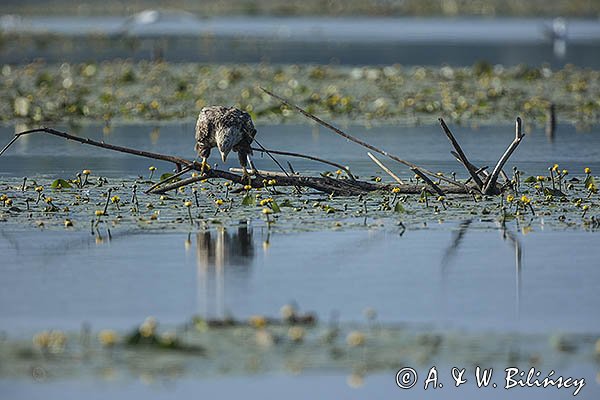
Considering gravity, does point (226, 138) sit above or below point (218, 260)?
above

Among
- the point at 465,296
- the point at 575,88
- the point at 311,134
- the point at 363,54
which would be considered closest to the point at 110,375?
the point at 465,296

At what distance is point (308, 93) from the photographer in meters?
20.5

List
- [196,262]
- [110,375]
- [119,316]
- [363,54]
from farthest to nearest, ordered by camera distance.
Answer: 1. [363,54]
2. [196,262]
3. [119,316]
4. [110,375]

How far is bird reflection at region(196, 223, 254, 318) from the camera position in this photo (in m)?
6.95

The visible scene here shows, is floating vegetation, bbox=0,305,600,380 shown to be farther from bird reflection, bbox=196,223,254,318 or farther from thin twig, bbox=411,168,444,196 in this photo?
thin twig, bbox=411,168,444,196

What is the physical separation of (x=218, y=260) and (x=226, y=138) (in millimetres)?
2392

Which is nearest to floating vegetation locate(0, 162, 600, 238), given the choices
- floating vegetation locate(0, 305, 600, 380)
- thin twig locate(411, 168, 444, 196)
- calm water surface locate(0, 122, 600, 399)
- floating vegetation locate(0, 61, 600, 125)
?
thin twig locate(411, 168, 444, 196)

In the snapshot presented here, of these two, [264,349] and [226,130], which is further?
[226,130]

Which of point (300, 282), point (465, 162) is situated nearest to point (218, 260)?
point (300, 282)

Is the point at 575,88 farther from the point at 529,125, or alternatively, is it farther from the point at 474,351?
the point at 474,351

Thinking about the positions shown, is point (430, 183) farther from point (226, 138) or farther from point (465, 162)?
point (226, 138)

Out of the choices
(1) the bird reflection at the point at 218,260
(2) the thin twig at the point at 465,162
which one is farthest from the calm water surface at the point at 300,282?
(2) the thin twig at the point at 465,162

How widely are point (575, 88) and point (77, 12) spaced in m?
50.8

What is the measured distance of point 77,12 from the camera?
2707 inches
